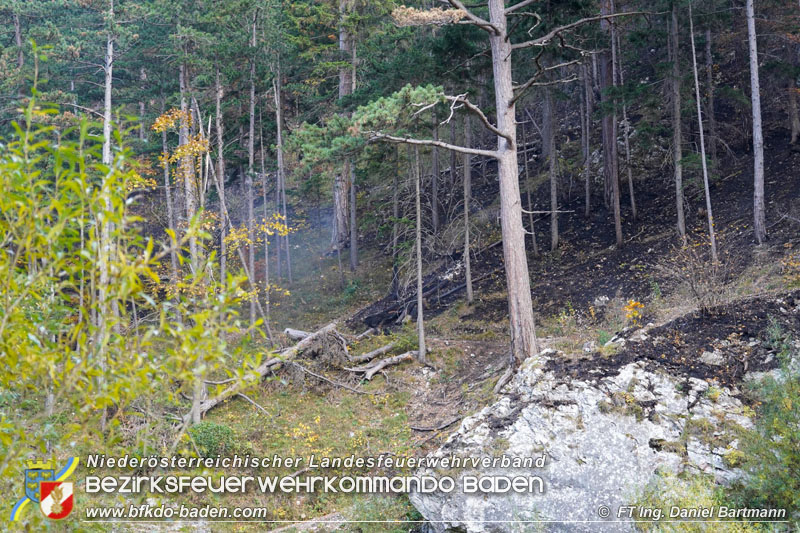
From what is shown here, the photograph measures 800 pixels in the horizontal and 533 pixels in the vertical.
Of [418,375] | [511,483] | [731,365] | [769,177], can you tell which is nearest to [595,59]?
[769,177]

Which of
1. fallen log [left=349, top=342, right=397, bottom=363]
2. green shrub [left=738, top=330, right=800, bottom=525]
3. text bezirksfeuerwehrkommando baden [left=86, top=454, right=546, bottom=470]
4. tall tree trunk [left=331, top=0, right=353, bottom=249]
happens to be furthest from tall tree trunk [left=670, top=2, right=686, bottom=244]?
tall tree trunk [left=331, top=0, right=353, bottom=249]

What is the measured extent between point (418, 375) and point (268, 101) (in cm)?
1579

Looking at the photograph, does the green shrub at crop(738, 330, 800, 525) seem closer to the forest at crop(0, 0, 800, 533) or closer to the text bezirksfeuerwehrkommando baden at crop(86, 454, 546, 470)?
the forest at crop(0, 0, 800, 533)

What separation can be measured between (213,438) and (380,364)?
4.50m

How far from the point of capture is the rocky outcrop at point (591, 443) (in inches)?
269

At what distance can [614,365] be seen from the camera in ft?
27.1

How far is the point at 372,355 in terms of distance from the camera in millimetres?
14281

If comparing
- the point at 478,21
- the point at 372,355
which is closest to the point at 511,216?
the point at 478,21

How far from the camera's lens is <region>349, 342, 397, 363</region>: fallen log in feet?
46.5

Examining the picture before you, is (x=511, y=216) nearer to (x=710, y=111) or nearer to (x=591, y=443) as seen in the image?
(x=591, y=443)

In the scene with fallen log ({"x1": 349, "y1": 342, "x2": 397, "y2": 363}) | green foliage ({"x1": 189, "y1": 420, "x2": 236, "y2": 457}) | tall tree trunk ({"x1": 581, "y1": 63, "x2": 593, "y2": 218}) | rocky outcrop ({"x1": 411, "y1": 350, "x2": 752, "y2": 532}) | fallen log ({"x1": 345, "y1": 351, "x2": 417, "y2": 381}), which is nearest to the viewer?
rocky outcrop ({"x1": 411, "y1": 350, "x2": 752, "y2": 532})

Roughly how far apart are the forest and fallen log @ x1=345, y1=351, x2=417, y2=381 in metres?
0.07

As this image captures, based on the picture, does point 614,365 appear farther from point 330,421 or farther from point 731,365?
point 330,421

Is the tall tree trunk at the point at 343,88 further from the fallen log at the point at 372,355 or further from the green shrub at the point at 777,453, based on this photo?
the green shrub at the point at 777,453
